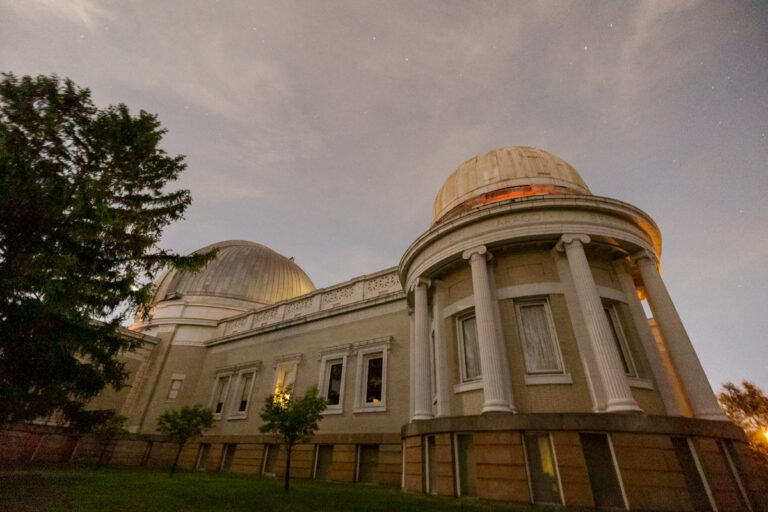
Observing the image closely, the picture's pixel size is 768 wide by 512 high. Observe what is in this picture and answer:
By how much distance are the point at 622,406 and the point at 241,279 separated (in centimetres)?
3280

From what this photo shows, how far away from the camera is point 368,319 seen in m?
20.9

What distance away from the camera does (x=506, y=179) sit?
16.4 m

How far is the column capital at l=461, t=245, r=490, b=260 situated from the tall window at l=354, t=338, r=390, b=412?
26.2 feet

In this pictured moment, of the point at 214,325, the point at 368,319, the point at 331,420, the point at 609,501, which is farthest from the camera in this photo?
the point at 214,325

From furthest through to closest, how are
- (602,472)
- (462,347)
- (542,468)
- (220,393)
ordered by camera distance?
(220,393) < (462,347) < (542,468) < (602,472)

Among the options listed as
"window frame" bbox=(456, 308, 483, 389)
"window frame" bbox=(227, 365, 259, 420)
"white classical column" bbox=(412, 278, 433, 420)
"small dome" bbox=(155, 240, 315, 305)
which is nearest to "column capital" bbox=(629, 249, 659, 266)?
"window frame" bbox=(456, 308, 483, 389)

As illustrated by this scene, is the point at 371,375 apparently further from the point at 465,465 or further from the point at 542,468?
the point at 542,468

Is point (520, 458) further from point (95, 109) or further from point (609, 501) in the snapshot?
point (95, 109)

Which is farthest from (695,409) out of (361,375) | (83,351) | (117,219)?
(83,351)

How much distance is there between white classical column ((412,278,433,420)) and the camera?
43.0 ft

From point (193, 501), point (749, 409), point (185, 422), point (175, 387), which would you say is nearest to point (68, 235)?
point (193, 501)

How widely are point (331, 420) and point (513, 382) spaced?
11.4m

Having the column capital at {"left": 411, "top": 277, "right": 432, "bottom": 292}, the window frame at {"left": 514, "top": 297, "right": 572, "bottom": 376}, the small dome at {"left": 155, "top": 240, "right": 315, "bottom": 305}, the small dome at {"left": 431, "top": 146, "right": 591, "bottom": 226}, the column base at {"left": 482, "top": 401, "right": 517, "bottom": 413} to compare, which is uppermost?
the small dome at {"left": 155, "top": 240, "right": 315, "bottom": 305}

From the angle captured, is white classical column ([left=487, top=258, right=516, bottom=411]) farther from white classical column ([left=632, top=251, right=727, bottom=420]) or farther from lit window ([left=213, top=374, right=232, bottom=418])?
lit window ([left=213, top=374, right=232, bottom=418])
